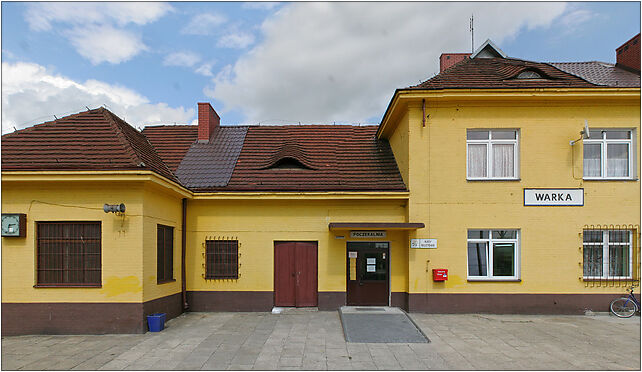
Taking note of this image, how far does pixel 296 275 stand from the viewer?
12922 millimetres

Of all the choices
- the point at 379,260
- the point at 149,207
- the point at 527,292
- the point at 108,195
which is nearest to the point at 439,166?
the point at 379,260

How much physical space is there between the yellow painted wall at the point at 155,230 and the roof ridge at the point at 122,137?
0.70 m

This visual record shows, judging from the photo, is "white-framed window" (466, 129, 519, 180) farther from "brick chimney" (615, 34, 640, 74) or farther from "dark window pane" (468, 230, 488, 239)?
"brick chimney" (615, 34, 640, 74)

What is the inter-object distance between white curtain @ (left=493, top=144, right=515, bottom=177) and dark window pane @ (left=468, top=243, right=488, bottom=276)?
2189 mm

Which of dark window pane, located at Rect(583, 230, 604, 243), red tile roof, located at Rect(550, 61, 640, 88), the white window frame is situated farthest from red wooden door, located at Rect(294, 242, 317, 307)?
red tile roof, located at Rect(550, 61, 640, 88)

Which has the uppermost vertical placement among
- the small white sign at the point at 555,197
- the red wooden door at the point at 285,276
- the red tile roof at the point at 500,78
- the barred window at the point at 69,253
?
the red tile roof at the point at 500,78

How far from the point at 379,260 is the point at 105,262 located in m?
7.60

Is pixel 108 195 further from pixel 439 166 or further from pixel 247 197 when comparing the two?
pixel 439 166

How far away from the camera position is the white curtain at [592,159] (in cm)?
1223

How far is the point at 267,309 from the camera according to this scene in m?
12.8

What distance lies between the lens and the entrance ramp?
9.21m

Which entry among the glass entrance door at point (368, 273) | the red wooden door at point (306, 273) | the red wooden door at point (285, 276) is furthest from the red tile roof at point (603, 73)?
the red wooden door at point (285, 276)

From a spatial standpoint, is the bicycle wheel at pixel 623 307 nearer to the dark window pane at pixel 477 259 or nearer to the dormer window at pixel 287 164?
the dark window pane at pixel 477 259

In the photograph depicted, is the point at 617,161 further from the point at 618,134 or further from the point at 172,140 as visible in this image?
the point at 172,140
